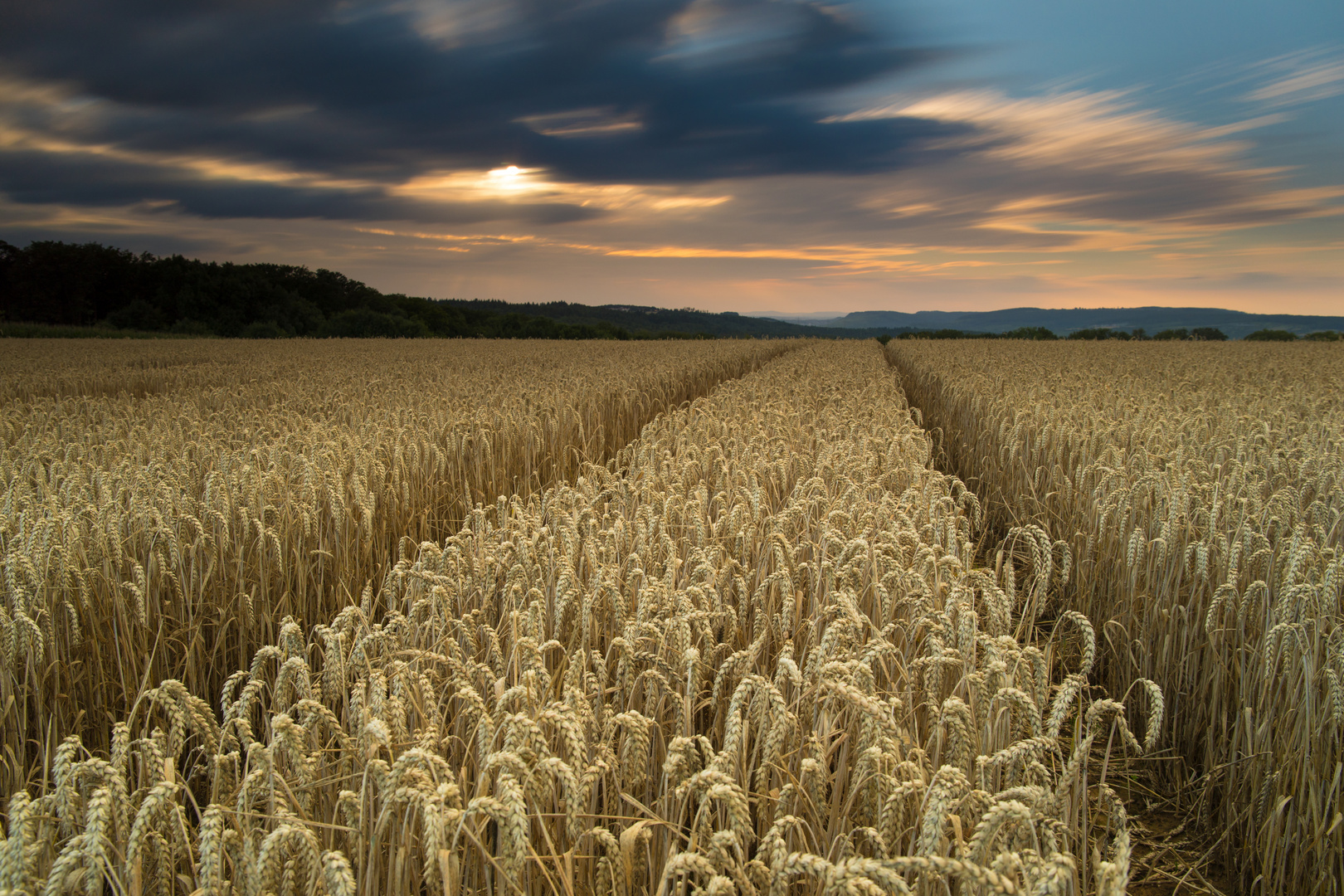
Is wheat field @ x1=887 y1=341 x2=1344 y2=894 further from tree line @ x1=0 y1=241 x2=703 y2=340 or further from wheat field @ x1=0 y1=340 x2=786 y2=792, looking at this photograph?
tree line @ x1=0 y1=241 x2=703 y2=340

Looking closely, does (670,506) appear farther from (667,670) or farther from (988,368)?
(988,368)

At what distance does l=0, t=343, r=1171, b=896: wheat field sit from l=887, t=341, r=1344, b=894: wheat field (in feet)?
1.27

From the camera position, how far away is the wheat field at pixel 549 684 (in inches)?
49.3

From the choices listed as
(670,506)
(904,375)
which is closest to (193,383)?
(670,506)

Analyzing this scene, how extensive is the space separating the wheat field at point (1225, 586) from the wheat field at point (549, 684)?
387 millimetres

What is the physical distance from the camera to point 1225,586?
2.33 metres

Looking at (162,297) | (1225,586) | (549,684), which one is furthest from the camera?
(162,297)

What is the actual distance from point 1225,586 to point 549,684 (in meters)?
2.28

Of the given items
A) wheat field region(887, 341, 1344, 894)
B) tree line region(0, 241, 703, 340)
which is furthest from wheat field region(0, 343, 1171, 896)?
tree line region(0, 241, 703, 340)

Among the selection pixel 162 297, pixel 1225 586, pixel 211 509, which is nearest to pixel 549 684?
pixel 1225 586

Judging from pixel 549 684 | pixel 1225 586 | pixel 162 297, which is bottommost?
pixel 549 684

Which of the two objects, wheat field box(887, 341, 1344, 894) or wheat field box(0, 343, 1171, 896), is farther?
wheat field box(887, 341, 1344, 894)

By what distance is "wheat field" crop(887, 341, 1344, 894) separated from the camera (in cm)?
235

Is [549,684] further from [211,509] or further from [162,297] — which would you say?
[162,297]
